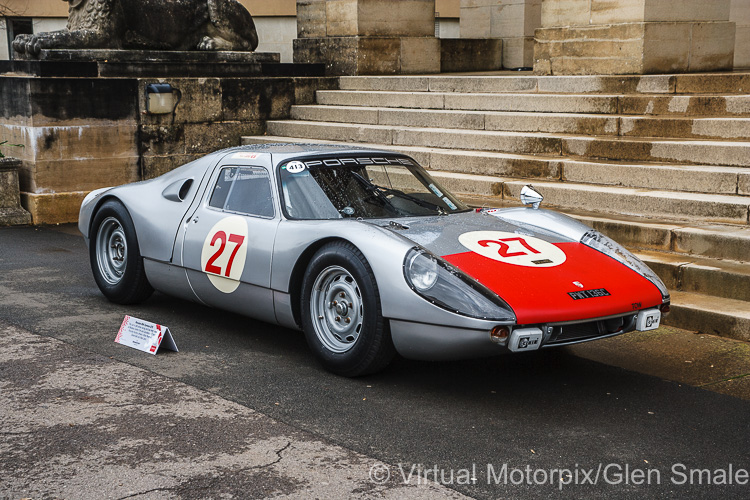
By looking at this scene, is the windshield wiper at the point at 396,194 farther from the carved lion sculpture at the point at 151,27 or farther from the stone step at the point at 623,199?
the carved lion sculpture at the point at 151,27

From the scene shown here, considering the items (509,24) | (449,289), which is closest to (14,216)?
(449,289)

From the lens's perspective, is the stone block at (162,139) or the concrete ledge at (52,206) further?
the stone block at (162,139)

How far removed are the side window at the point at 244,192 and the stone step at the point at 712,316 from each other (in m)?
2.87

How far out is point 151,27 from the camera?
12.7 m

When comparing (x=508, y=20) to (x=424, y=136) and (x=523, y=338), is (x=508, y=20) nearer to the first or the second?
(x=424, y=136)

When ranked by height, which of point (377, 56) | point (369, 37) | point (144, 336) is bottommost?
point (144, 336)

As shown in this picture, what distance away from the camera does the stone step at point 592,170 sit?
802 centimetres

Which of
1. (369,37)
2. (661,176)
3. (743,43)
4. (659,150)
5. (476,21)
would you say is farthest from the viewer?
(476,21)

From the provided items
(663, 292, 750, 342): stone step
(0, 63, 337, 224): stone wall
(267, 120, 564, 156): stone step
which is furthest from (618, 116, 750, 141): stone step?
(0, 63, 337, 224): stone wall

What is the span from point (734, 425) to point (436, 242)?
5.74 ft

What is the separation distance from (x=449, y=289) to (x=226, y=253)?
172cm
